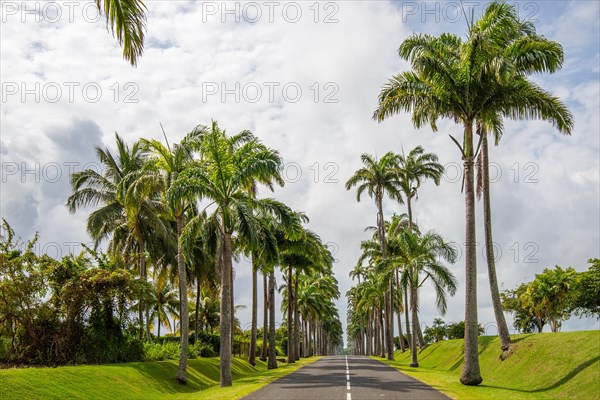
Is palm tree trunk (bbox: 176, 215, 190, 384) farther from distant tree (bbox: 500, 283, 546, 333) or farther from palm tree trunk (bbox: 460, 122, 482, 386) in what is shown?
distant tree (bbox: 500, 283, 546, 333)

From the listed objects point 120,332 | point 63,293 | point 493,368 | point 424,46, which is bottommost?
point 493,368

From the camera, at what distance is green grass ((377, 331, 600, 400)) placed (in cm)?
1670

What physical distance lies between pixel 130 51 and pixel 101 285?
1831 cm

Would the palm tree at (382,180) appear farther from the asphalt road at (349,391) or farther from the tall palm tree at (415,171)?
the asphalt road at (349,391)

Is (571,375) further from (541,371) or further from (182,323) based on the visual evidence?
(182,323)

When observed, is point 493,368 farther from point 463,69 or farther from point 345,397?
point 463,69

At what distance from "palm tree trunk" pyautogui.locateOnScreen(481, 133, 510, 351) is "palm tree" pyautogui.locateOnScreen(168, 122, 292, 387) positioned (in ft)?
35.8

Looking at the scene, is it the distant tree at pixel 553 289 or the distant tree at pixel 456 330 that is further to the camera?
the distant tree at pixel 456 330

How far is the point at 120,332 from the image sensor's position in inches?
993

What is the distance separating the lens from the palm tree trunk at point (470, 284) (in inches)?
791

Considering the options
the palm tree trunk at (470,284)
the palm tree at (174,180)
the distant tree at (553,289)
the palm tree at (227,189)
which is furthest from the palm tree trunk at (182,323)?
the distant tree at (553,289)

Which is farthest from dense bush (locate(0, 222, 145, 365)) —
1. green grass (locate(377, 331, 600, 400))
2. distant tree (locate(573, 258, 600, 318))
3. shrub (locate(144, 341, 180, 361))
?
distant tree (locate(573, 258, 600, 318))

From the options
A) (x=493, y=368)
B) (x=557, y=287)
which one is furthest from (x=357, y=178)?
(x=493, y=368)

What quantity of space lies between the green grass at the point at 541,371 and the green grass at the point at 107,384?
8083 millimetres
